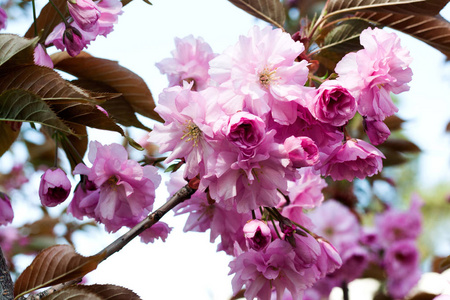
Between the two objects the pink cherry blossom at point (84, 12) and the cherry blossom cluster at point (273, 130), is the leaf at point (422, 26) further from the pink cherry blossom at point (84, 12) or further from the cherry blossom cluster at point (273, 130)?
the pink cherry blossom at point (84, 12)

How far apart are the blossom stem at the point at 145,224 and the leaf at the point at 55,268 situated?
52 mm

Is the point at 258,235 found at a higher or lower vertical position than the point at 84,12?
lower

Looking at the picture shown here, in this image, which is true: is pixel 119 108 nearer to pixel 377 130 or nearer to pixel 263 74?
pixel 263 74

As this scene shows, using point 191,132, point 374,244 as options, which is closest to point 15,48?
point 191,132

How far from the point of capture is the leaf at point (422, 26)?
1.00m

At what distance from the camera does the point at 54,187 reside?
0.89 m

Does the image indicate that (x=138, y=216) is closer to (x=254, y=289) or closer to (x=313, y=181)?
(x=254, y=289)

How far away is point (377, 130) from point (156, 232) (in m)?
0.44

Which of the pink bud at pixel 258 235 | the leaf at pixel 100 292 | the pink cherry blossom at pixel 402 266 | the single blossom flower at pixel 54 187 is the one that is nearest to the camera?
the leaf at pixel 100 292

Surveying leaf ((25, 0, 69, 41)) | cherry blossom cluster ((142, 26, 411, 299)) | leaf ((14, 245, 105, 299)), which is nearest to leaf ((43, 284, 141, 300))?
leaf ((14, 245, 105, 299))

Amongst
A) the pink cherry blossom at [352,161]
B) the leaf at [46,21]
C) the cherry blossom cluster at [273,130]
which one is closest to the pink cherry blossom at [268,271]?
the cherry blossom cluster at [273,130]

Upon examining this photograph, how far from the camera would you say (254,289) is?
857 mm

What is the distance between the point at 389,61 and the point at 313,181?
1.09 ft

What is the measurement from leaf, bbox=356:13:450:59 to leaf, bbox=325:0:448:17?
0.03 meters
